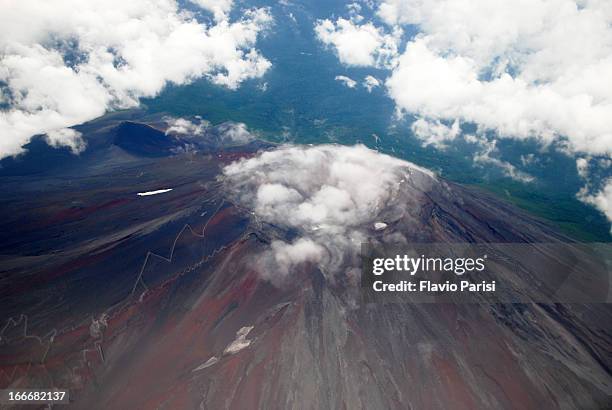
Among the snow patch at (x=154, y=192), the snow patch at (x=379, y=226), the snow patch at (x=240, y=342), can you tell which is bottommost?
the snow patch at (x=240, y=342)

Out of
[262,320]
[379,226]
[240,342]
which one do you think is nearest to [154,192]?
[262,320]

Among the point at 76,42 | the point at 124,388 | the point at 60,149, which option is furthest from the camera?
the point at 76,42

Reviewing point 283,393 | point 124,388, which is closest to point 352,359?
point 283,393

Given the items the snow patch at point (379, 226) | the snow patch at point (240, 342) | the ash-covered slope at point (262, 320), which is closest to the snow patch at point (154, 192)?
the ash-covered slope at point (262, 320)

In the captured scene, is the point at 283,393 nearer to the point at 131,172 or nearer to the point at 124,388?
the point at 124,388

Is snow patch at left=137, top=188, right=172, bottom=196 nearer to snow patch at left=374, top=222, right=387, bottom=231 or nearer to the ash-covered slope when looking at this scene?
the ash-covered slope

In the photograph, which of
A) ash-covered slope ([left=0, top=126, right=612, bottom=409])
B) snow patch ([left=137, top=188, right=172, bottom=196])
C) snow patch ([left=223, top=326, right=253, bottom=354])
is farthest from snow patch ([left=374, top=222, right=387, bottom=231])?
snow patch ([left=137, top=188, right=172, bottom=196])

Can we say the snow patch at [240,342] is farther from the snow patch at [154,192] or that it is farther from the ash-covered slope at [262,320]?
the snow patch at [154,192]

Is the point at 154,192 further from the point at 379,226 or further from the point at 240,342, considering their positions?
the point at 379,226

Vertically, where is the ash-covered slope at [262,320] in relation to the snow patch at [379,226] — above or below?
below
